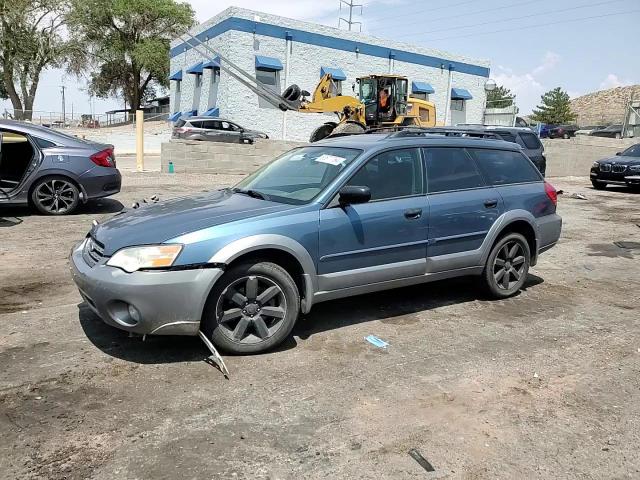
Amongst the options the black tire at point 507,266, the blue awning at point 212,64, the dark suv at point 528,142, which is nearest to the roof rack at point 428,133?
the black tire at point 507,266

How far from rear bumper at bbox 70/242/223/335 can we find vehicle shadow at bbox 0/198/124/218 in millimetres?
5457

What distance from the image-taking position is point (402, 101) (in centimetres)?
2019

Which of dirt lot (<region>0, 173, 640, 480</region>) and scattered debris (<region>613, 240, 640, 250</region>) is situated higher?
scattered debris (<region>613, 240, 640, 250</region>)

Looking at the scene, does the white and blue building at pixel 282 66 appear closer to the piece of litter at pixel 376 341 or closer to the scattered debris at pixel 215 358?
the piece of litter at pixel 376 341

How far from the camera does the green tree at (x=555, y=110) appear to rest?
256ft

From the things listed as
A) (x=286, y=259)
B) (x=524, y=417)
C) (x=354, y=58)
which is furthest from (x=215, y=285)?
(x=354, y=58)

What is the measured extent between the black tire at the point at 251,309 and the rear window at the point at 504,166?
2526mm

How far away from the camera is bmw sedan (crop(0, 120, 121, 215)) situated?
27.7 ft

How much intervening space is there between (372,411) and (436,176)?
249cm

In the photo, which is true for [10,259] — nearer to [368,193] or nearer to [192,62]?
[368,193]

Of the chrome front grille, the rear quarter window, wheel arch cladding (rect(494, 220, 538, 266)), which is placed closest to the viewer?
the chrome front grille

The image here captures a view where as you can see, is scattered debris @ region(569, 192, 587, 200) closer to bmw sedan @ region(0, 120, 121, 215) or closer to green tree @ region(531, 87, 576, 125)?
bmw sedan @ region(0, 120, 121, 215)

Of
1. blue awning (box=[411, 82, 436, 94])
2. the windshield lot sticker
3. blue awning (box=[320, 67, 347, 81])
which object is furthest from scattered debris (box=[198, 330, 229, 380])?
blue awning (box=[411, 82, 436, 94])

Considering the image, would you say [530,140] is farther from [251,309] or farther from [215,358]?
[215,358]
